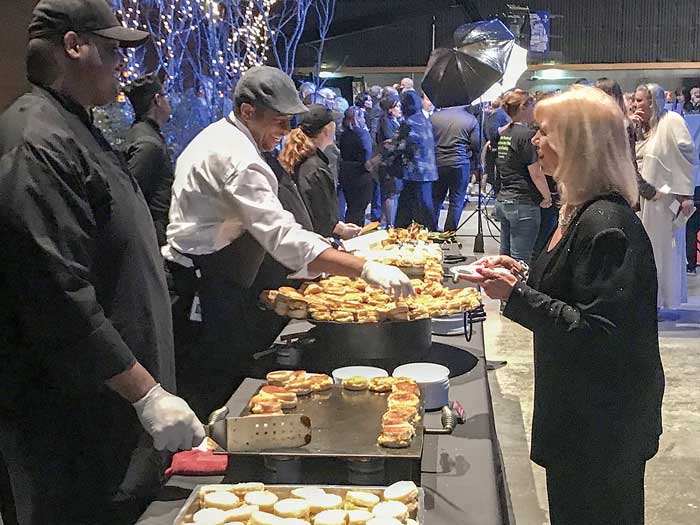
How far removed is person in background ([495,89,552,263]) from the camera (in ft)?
18.1

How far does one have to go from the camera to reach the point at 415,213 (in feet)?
25.0

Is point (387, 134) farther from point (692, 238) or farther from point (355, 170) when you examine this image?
point (692, 238)

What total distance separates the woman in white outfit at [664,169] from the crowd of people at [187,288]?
3208mm

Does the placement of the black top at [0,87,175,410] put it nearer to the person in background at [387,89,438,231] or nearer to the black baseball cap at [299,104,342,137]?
the black baseball cap at [299,104,342,137]

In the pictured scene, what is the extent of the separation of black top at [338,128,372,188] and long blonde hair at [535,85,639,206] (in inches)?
231

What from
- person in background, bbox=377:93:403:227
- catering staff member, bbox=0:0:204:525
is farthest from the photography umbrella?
catering staff member, bbox=0:0:204:525

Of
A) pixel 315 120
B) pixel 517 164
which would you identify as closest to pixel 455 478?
pixel 315 120

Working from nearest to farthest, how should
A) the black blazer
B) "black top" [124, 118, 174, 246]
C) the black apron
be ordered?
the black blazer < the black apron < "black top" [124, 118, 174, 246]

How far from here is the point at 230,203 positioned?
2363 mm

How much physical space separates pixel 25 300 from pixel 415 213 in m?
6.36

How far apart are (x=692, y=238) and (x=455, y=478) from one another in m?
6.06

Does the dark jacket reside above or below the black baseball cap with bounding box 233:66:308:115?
below

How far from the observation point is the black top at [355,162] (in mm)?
7773

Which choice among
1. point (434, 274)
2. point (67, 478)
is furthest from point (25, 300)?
point (434, 274)
